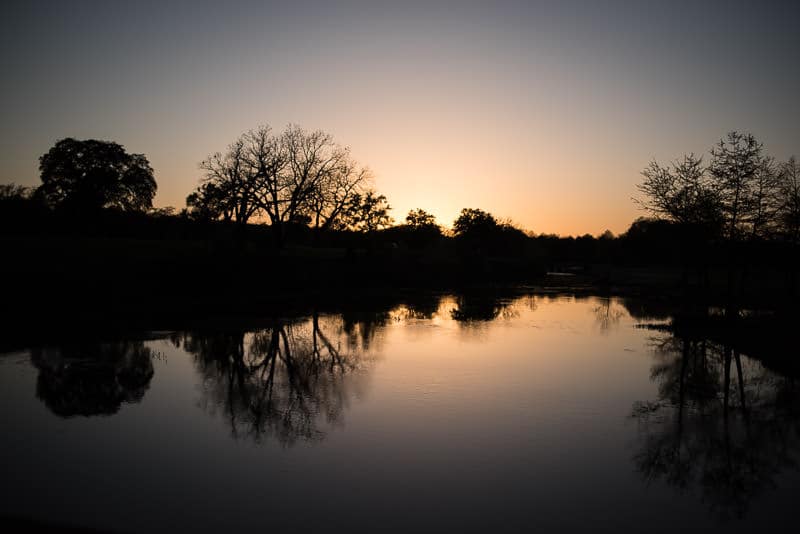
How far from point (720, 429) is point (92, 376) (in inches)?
715

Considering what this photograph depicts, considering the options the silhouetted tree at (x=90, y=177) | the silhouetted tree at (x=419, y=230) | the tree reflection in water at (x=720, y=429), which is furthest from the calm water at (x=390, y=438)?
the silhouetted tree at (x=419, y=230)

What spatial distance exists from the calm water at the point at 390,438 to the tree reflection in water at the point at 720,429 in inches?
2.3

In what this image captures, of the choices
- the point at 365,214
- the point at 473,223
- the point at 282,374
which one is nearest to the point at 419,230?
the point at 473,223

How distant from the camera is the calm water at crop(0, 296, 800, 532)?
8406 mm

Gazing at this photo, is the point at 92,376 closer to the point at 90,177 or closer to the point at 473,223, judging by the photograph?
the point at 90,177

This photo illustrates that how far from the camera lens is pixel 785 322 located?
25094 mm

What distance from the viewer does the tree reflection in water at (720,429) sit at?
9781 mm

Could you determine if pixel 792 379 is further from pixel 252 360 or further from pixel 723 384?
pixel 252 360

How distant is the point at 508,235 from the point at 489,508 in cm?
15728

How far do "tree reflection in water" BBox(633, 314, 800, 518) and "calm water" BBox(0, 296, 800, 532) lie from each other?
59 mm

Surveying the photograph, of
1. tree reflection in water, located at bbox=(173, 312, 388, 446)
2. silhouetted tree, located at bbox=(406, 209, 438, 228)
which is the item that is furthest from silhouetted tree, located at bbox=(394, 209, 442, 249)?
tree reflection in water, located at bbox=(173, 312, 388, 446)

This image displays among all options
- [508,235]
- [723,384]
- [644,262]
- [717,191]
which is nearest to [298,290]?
[717,191]

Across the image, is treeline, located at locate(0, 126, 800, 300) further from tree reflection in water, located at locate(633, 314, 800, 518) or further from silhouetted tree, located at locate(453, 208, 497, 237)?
silhouetted tree, located at locate(453, 208, 497, 237)

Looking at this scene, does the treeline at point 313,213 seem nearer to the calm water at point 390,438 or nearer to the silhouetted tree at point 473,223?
the calm water at point 390,438
